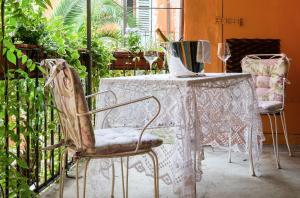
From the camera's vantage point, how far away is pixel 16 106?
7.26 ft

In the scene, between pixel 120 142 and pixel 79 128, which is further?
pixel 120 142

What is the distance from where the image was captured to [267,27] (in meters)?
5.26

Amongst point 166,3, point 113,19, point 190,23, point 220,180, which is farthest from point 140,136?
point 113,19

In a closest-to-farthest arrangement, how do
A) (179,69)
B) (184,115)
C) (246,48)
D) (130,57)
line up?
Result: 1. (184,115)
2. (179,69)
3. (130,57)
4. (246,48)

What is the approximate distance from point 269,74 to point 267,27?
39.7 inches

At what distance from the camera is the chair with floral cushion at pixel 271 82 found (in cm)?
410

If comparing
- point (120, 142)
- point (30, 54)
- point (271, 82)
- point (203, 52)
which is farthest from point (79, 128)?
→ point (271, 82)

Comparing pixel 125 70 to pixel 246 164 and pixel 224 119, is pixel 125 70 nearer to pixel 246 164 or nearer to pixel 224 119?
pixel 246 164

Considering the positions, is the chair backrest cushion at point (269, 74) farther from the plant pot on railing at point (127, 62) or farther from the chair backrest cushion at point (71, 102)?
the chair backrest cushion at point (71, 102)

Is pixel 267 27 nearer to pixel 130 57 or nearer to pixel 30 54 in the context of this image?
pixel 130 57

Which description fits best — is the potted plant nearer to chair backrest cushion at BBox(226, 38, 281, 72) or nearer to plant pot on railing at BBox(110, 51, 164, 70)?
plant pot on railing at BBox(110, 51, 164, 70)

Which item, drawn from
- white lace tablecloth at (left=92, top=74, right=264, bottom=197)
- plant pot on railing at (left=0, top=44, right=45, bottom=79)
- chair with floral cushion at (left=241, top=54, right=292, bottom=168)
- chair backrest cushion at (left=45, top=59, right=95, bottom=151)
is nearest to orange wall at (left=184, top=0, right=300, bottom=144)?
chair with floral cushion at (left=241, top=54, right=292, bottom=168)

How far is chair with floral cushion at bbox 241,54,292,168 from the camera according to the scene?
4098 millimetres

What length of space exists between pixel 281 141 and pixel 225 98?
2.32 metres
